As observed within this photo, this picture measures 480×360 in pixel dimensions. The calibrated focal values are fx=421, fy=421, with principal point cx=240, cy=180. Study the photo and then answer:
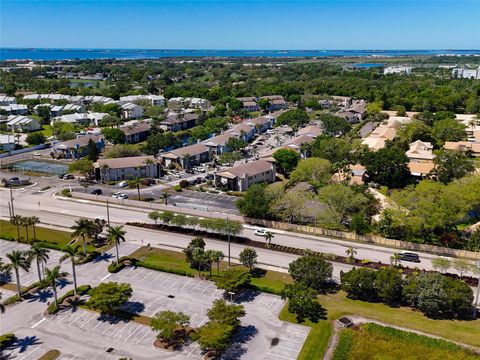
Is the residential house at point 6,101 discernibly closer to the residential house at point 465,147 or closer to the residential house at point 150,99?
the residential house at point 150,99

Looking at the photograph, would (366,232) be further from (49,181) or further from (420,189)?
(49,181)

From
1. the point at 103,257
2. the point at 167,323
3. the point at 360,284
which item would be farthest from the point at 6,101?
the point at 360,284

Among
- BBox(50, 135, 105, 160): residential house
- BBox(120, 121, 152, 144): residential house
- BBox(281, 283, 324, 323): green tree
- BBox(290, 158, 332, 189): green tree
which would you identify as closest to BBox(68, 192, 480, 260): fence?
BBox(290, 158, 332, 189): green tree

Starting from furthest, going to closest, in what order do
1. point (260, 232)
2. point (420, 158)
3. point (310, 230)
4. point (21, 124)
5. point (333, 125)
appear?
point (21, 124), point (333, 125), point (420, 158), point (310, 230), point (260, 232)

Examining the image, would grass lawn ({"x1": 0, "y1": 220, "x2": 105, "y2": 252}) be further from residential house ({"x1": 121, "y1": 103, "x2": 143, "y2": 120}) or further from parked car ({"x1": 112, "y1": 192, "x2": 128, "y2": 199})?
residential house ({"x1": 121, "y1": 103, "x2": 143, "y2": 120})

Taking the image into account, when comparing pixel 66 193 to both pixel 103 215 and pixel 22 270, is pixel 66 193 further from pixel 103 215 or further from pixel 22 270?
pixel 22 270

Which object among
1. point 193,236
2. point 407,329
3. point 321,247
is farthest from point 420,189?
point 193,236
